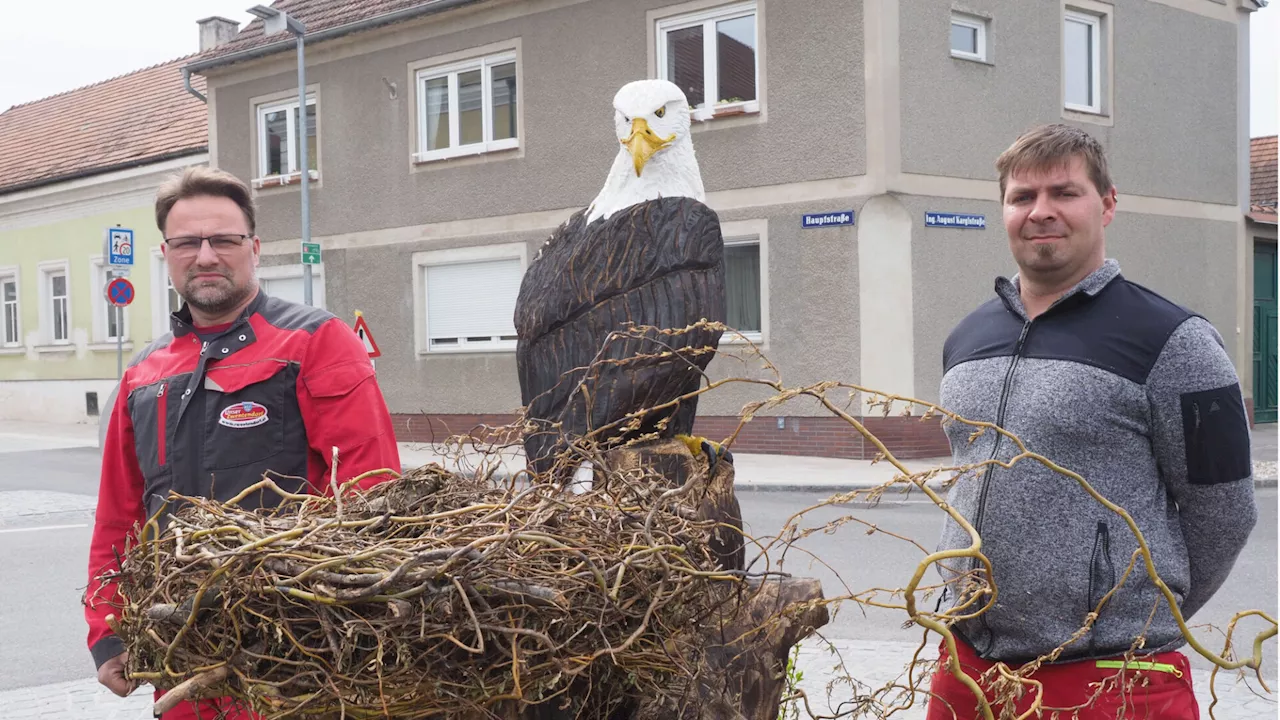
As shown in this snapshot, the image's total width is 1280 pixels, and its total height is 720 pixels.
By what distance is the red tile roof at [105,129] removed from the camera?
780 inches

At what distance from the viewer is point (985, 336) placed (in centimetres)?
232

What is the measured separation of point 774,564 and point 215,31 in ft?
49.9

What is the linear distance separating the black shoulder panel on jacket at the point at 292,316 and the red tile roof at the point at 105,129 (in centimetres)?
1720

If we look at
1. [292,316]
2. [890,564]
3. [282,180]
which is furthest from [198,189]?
[282,180]

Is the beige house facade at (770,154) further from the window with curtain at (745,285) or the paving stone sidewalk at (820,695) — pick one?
the paving stone sidewalk at (820,695)

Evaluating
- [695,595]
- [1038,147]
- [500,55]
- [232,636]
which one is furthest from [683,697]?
[500,55]

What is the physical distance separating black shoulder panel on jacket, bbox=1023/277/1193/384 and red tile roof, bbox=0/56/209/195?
1818 cm

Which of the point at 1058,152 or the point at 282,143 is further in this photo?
the point at 282,143

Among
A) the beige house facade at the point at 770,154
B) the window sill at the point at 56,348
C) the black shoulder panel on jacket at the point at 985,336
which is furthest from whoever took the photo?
the window sill at the point at 56,348

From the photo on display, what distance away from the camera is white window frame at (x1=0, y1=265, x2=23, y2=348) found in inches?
891

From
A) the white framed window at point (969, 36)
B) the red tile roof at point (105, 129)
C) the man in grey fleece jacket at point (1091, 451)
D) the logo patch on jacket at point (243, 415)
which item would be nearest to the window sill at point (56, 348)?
the red tile roof at point (105, 129)

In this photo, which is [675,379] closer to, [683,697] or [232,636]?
[683,697]

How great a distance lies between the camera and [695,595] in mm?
1559

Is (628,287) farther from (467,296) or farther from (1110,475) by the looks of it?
(467,296)
